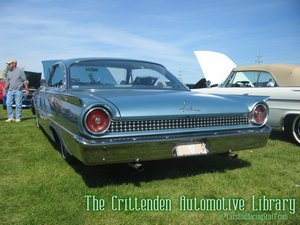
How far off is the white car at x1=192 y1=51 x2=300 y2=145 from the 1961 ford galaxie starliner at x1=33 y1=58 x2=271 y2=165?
1.95 metres

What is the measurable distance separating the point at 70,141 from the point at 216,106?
1484 millimetres

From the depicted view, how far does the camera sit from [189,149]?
313cm

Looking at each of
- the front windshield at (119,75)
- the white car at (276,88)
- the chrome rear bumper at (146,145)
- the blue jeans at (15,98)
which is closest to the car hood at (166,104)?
the chrome rear bumper at (146,145)

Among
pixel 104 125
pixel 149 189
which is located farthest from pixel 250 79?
pixel 104 125

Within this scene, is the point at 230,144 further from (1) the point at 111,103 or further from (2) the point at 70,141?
(2) the point at 70,141

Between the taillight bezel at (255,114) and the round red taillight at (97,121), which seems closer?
the round red taillight at (97,121)

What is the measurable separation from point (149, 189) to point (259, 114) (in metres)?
1.48

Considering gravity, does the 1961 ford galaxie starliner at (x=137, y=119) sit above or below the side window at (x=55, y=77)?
below

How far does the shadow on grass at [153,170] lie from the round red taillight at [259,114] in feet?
2.36

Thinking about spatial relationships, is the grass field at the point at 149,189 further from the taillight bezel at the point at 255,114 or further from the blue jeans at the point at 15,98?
the blue jeans at the point at 15,98

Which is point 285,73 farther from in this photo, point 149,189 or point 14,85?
point 14,85

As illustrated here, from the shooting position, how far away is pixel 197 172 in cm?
374

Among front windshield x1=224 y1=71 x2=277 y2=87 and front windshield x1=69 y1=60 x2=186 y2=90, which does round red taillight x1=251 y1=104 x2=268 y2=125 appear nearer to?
front windshield x1=69 y1=60 x2=186 y2=90

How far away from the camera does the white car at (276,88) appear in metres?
5.32
